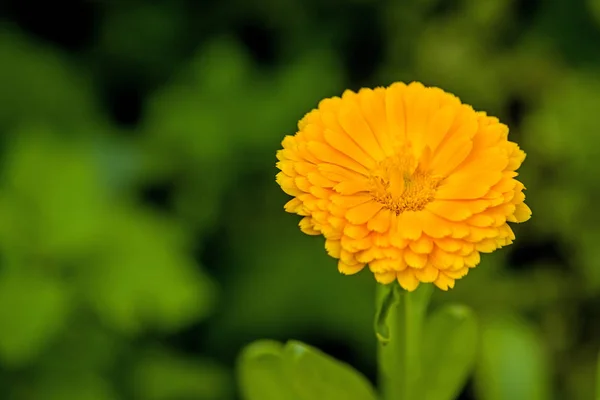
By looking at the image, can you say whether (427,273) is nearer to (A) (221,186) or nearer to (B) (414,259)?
(B) (414,259)

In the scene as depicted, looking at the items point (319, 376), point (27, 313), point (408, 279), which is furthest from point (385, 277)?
point (27, 313)

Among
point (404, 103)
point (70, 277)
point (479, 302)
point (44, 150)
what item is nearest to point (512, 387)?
point (479, 302)

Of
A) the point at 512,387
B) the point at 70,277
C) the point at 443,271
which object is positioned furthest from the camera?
the point at 70,277

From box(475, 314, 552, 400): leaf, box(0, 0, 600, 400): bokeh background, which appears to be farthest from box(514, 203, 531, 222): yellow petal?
box(0, 0, 600, 400): bokeh background

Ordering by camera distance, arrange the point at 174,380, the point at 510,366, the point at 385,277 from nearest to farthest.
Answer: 1. the point at 385,277
2. the point at 510,366
3. the point at 174,380

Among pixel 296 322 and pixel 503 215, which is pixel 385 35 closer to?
pixel 296 322

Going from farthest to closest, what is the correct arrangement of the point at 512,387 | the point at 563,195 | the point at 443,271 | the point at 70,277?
1. the point at 563,195
2. the point at 70,277
3. the point at 512,387
4. the point at 443,271

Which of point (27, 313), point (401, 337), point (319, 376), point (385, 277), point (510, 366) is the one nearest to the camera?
point (385, 277)

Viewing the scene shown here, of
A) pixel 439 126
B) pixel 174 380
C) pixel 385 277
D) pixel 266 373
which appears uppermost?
pixel 439 126
